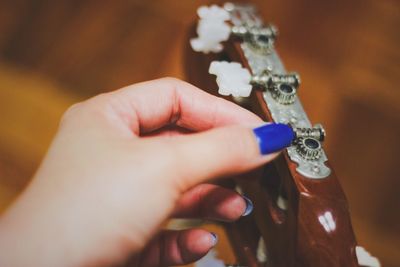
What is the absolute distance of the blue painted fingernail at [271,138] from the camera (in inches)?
18.3

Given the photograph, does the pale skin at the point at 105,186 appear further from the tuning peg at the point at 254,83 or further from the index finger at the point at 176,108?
the tuning peg at the point at 254,83

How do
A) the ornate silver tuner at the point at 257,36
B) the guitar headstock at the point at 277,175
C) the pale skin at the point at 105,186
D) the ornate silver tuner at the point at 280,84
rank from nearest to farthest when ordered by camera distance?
the pale skin at the point at 105,186 < the guitar headstock at the point at 277,175 < the ornate silver tuner at the point at 280,84 < the ornate silver tuner at the point at 257,36

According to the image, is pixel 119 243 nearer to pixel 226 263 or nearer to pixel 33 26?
pixel 226 263

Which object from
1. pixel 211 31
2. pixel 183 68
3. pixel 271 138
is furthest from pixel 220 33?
pixel 271 138

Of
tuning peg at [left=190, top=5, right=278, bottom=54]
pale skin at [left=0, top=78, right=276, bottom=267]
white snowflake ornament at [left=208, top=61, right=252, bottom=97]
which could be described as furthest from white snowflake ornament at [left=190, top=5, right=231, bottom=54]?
pale skin at [left=0, top=78, right=276, bottom=267]

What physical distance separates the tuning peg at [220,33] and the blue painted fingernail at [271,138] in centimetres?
30

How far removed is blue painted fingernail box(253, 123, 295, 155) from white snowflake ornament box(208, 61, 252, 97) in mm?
186

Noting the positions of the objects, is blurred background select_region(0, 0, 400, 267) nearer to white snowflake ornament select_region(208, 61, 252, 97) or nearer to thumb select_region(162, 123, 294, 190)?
white snowflake ornament select_region(208, 61, 252, 97)

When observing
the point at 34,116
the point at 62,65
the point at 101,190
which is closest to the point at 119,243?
the point at 101,190

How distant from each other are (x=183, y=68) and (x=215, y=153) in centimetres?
53

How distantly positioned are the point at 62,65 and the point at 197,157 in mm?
592

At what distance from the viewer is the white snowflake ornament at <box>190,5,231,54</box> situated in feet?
2.70

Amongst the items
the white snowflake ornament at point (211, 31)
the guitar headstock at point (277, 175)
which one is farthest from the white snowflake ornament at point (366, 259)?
the white snowflake ornament at point (211, 31)

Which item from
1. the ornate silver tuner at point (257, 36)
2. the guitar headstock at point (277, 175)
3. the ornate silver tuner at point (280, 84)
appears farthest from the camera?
the ornate silver tuner at point (257, 36)
